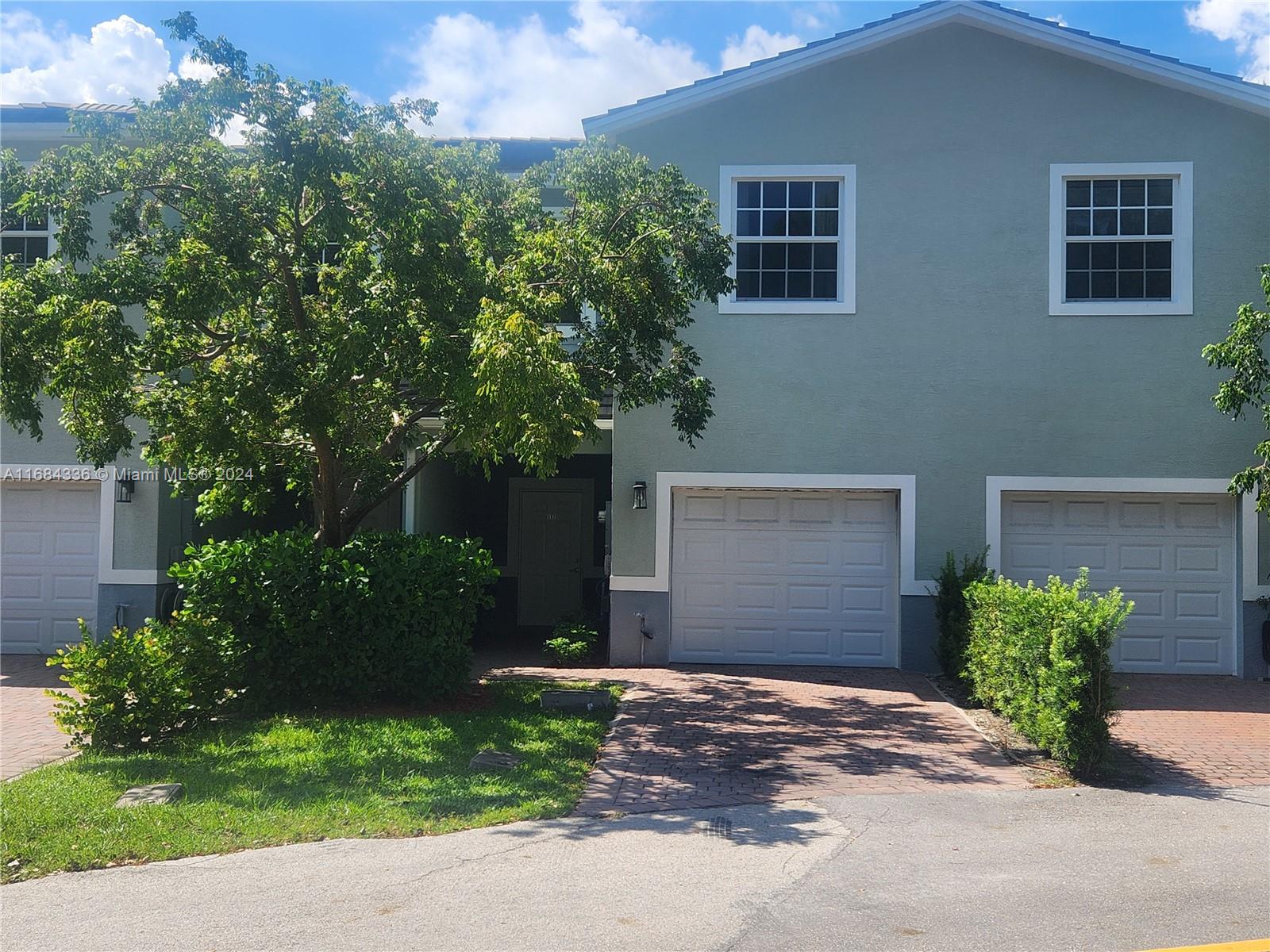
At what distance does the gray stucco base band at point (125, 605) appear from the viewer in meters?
12.9

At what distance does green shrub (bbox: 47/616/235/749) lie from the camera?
8047 millimetres

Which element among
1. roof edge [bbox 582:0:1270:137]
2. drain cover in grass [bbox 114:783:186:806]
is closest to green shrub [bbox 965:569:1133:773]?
drain cover in grass [bbox 114:783:186:806]

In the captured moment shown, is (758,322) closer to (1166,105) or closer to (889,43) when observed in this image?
(889,43)

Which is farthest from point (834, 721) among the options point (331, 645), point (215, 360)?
point (215, 360)

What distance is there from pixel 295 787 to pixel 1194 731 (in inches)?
310

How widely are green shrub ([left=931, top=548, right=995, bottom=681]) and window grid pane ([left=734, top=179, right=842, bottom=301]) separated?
3540mm

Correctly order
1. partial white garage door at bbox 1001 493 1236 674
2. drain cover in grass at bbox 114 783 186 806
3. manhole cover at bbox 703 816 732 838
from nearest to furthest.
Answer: manhole cover at bbox 703 816 732 838, drain cover in grass at bbox 114 783 186 806, partial white garage door at bbox 1001 493 1236 674

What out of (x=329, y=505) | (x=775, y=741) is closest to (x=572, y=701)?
(x=775, y=741)

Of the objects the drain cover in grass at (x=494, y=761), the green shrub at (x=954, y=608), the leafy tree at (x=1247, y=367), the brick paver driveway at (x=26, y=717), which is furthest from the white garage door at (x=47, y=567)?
the leafy tree at (x=1247, y=367)

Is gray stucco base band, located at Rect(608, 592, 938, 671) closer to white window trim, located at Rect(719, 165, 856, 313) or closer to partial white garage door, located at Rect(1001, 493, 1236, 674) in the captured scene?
partial white garage door, located at Rect(1001, 493, 1236, 674)

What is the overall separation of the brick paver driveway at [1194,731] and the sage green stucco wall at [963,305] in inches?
94.9

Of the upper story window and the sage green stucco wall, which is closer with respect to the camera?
the sage green stucco wall

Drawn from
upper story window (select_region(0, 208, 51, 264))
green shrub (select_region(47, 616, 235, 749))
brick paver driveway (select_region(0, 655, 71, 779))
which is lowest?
brick paver driveway (select_region(0, 655, 71, 779))

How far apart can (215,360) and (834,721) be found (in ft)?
21.6
